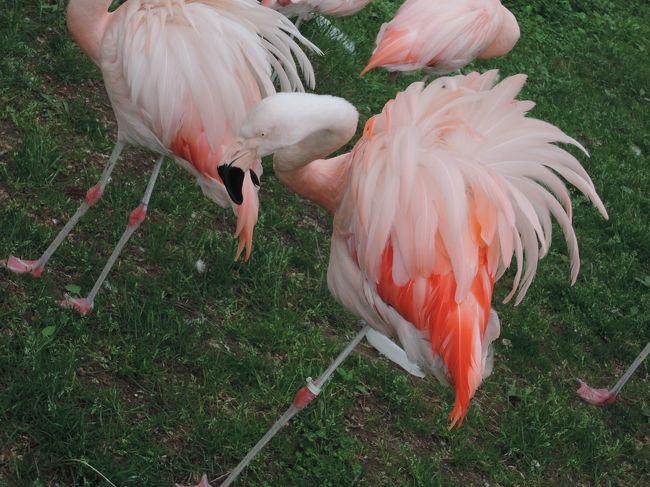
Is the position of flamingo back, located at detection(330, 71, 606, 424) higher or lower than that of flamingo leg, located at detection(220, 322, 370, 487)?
higher

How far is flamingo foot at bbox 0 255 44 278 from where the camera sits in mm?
3385

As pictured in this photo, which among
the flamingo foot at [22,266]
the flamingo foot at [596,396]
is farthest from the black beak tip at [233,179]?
the flamingo foot at [596,396]

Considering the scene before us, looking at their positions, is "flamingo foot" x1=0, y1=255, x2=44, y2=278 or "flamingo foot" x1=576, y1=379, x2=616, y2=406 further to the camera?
"flamingo foot" x1=576, y1=379, x2=616, y2=406

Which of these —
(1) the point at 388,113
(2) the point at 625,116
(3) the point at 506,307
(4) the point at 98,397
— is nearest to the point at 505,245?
(1) the point at 388,113

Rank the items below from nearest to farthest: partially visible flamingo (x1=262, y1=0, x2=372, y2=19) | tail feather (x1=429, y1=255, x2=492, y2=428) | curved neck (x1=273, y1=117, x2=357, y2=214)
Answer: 1. tail feather (x1=429, y1=255, x2=492, y2=428)
2. curved neck (x1=273, y1=117, x2=357, y2=214)
3. partially visible flamingo (x1=262, y1=0, x2=372, y2=19)

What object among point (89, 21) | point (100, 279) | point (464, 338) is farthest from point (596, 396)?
point (89, 21)

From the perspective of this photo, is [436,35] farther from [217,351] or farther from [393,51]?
[217,351]

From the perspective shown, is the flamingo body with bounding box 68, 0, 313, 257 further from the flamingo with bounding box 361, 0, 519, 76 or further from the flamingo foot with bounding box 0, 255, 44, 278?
the flamingo with bounding box 361, 0, 519, 76

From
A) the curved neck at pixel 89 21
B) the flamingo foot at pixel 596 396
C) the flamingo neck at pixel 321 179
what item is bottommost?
the flamingo foot at pixel 596 396

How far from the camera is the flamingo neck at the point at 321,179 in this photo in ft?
9.61

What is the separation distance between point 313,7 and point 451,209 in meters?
3.06

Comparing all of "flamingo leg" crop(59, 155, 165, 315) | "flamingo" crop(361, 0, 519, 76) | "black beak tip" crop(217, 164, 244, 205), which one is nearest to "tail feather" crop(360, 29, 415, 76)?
"flamingo" crop(361, 0, 519, 76)

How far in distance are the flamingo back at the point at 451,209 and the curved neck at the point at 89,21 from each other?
1170mm

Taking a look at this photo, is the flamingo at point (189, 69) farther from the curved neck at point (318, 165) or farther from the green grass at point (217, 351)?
the green grass at point (217, 351)
